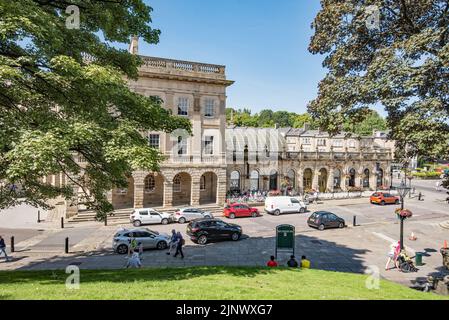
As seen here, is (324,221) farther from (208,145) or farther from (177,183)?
(177,183)

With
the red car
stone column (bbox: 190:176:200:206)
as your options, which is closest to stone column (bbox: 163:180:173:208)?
stone column (bbox: 190:176:200:206)

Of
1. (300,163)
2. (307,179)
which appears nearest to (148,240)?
(300,163)

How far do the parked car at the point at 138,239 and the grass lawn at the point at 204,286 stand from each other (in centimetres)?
663

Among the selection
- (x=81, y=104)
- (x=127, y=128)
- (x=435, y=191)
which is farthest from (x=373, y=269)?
(x=435, y=191)

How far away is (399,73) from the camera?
9656 mm

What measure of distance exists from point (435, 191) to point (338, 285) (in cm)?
4959

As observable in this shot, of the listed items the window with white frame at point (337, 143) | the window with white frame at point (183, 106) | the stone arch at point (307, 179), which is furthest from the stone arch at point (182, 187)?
the window with white frame at point (337, 143)

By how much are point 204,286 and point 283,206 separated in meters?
22.4

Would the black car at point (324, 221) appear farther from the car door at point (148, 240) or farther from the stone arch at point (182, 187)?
the stone arch at point (182, 187)

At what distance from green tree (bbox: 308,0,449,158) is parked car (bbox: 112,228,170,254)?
1197 cm

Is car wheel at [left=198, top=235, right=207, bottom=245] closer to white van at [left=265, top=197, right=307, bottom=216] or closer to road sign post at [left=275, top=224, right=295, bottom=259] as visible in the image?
road sign post at [left=275, top=224, right=295, bottom=259]

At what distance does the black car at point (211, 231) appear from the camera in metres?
19.4

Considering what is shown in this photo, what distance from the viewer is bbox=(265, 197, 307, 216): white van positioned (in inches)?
1164
